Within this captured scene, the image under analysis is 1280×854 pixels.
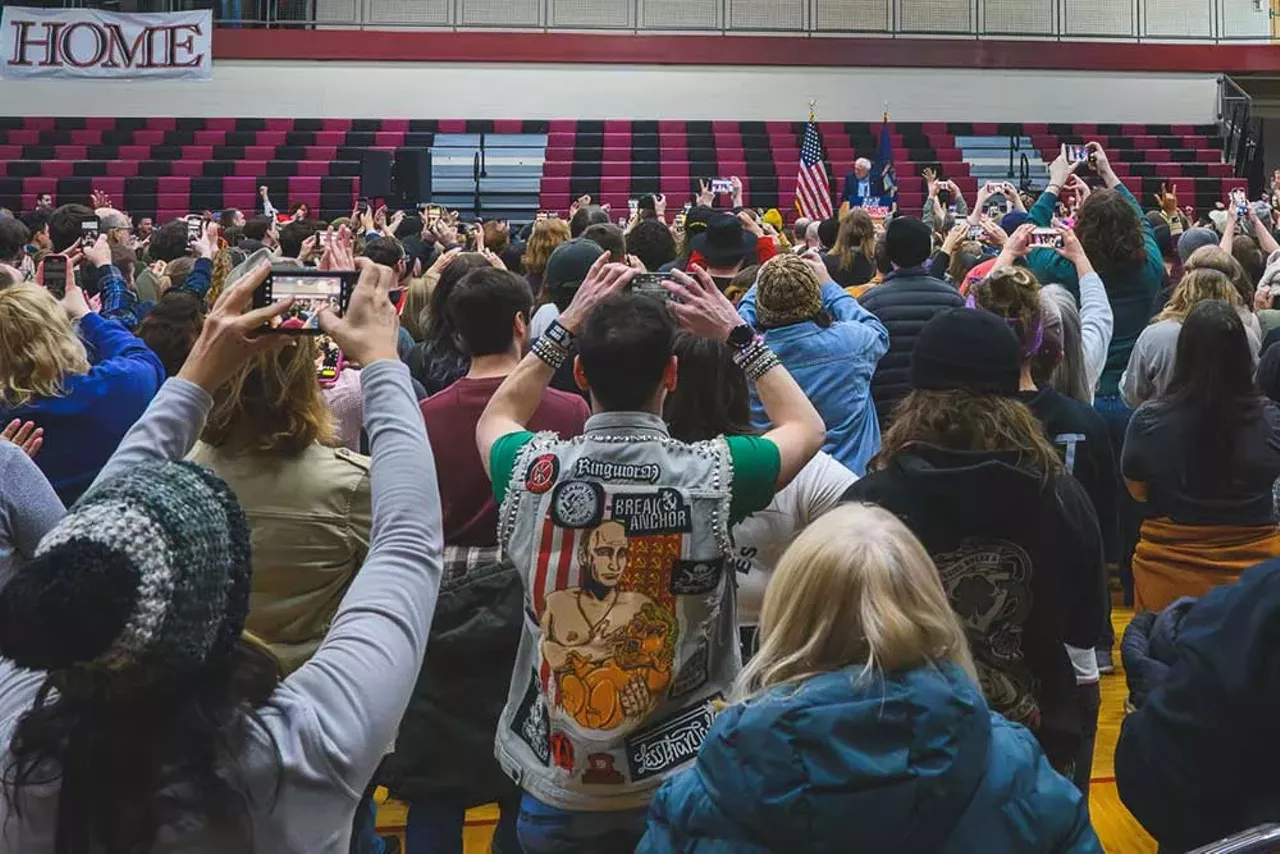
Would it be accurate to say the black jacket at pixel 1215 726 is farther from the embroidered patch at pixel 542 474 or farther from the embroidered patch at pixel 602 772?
the embroidered patch at pixel 542 474

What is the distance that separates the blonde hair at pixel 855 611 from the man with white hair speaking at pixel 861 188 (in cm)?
1041

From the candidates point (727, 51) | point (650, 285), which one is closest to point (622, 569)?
point (650, 285)

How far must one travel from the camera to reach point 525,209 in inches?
616

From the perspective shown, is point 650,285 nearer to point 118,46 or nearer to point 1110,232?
point 1110,232

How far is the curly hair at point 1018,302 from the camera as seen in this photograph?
10.9ft

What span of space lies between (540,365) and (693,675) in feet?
2.00

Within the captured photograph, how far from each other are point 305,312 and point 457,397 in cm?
114

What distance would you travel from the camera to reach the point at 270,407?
2234 millimetres

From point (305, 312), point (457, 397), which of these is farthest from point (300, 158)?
point (305, 312)

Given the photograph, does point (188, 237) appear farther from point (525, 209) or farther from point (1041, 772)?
point (525, 209)

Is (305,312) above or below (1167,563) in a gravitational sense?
above

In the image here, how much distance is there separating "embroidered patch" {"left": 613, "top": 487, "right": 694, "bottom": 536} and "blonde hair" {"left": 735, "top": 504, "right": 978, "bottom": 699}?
0.53 m

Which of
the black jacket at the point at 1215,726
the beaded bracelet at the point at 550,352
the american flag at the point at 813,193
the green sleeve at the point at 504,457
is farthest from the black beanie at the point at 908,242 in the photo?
the american flag at the point at 813,193

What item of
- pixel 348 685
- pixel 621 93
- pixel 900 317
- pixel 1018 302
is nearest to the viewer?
pixel 348 685
